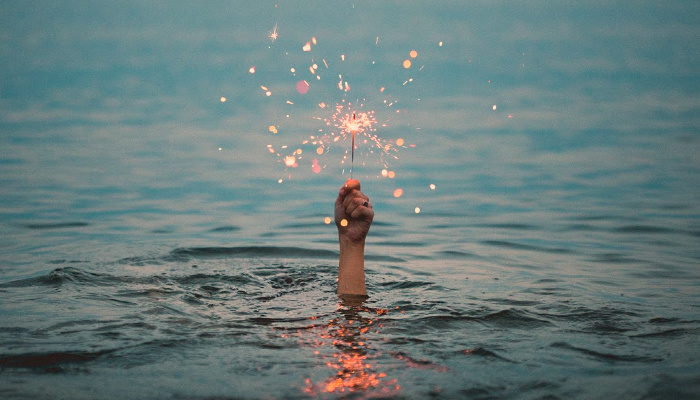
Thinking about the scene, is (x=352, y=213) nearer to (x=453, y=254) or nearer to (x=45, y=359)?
(x=45, y=359)

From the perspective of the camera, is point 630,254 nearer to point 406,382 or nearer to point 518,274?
point 518,274

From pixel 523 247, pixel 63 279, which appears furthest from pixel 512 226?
pixel 63 279

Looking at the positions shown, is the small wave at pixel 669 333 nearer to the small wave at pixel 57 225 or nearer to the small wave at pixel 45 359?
the small wave at pixel 45 359

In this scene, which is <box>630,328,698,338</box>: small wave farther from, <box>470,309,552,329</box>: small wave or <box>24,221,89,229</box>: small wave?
<box>24,221,89,229</box>: small wave

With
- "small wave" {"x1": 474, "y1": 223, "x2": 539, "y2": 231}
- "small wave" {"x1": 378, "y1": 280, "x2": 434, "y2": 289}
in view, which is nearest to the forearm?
"small wave" {"x1": 378, "y1": 280, "x2": 434, "y2": 289}

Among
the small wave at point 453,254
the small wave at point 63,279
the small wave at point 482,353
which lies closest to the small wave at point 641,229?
the small wave at point 453,254

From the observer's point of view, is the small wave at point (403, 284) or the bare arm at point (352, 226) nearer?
the bare arm at point (352, 226)
